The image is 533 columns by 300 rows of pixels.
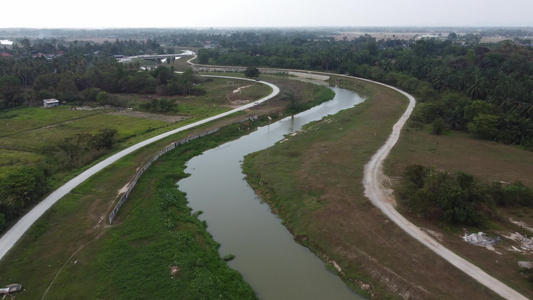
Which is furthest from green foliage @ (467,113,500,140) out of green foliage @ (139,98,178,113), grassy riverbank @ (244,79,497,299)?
green foliage @ (139,98,178,113)

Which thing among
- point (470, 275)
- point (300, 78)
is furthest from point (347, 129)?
point (300, 78)

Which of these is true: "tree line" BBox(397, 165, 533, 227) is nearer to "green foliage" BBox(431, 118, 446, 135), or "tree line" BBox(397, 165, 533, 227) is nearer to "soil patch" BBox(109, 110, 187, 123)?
"green foliage" BBox(431, 118, 446, 135)

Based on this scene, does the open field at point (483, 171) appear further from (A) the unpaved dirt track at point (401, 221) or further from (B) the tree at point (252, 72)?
(B) the tree at point (252, 72)

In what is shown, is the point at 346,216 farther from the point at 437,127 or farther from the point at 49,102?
the point at 49,102

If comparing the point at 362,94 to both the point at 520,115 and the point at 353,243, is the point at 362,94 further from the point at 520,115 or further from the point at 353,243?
the point at 353,243

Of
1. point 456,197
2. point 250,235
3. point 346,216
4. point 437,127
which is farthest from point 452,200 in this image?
point 437,127

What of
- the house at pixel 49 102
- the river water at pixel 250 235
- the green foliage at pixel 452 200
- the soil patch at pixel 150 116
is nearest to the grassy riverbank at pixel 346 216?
the river water at pixel 250 235
